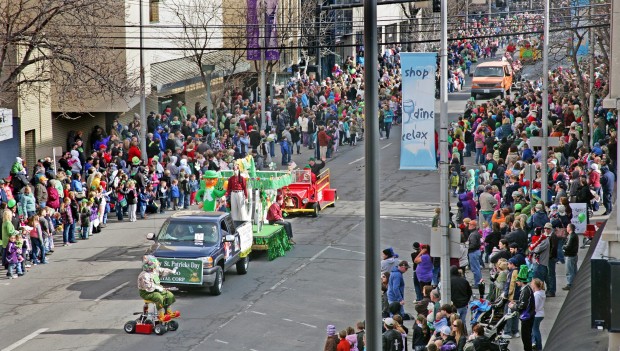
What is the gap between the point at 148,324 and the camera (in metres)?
23.1

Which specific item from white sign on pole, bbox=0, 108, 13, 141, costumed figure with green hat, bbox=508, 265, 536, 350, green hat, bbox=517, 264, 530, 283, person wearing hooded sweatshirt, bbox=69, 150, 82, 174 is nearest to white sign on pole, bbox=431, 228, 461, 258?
green hat, bbox=517, 264, 530, 283

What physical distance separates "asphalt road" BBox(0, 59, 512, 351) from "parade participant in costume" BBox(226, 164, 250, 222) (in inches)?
48.6

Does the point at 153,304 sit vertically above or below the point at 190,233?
below

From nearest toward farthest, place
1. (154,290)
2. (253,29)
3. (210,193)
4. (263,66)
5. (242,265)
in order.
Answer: (154,290) → (242,265) → (210,193) → (263,66) → (253,29)

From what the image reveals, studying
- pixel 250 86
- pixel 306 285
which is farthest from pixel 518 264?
pixel 250 86

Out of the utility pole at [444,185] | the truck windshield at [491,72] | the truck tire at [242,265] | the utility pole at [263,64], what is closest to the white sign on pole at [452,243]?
the utility pole at [444,185]

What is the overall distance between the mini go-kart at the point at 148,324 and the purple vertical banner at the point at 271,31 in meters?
29.9

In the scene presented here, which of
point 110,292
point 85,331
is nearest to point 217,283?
point 110,292

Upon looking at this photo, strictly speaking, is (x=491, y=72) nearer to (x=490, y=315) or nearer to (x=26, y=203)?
(x=26, y=203)

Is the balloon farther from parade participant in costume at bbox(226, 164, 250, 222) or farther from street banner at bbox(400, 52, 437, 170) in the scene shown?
street banner at bbox(400, 52, 437, 170)

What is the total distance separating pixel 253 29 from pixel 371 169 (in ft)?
145

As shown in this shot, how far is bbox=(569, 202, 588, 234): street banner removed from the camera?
96.8 feet

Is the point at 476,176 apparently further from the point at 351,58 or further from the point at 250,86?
the point at 351,58

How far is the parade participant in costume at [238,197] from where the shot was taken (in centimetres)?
2933
